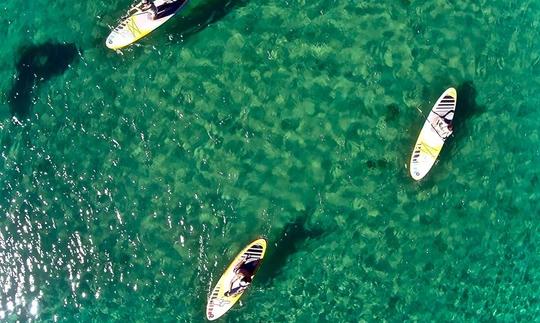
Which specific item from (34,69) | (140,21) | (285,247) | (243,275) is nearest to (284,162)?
(285,247)

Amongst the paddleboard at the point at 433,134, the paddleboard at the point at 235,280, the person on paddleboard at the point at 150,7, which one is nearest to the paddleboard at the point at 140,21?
the person on paddleboard at the point at 150,7

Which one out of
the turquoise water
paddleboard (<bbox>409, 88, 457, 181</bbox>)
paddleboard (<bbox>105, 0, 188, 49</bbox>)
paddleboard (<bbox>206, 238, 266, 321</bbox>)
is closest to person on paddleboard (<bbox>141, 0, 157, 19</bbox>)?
paddleboard (<bbox>105, 0, 188, 49</bbox>)

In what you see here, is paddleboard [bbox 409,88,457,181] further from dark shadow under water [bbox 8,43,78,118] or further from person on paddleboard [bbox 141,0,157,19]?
dark shadow under water [bbox 8,43,78,118]

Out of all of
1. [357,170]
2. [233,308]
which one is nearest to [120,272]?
[233,308]

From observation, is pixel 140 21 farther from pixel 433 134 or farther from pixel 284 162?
pixel 433 134

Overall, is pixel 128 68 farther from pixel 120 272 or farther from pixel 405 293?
pixel 405 293

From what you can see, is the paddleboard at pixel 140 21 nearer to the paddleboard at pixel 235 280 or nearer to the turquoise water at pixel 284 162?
the turquoise water at pixel 284 162
